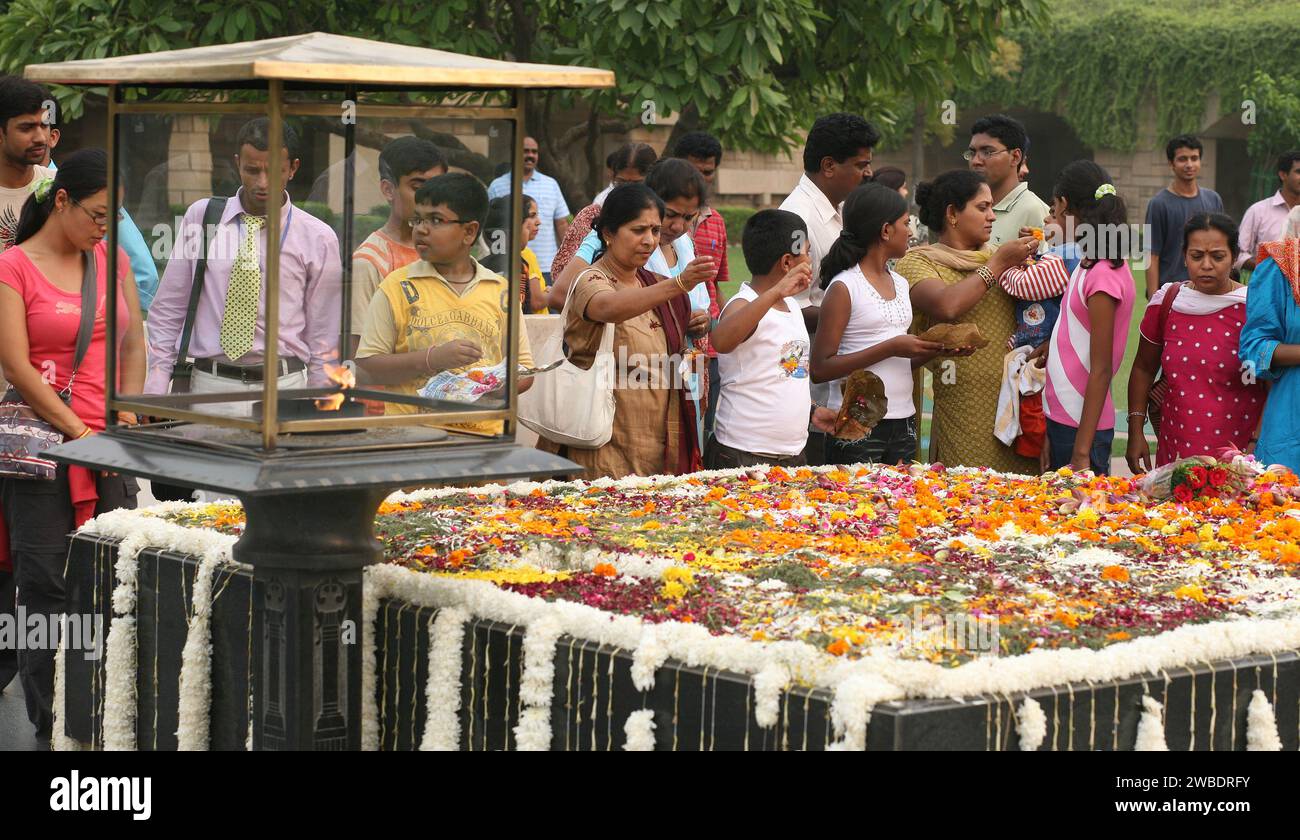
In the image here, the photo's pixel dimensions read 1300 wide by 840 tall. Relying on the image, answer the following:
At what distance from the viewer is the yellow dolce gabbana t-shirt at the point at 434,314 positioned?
405cm

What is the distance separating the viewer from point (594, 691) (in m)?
3.57

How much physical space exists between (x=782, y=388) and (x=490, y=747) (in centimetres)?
271

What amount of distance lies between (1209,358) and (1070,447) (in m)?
0.64

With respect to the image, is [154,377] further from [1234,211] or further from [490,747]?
[1234,211]

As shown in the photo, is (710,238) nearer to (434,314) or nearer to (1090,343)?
(1090,343)

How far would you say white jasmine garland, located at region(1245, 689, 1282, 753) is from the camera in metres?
3.66

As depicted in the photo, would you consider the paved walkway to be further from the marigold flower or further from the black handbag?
the marigold flower

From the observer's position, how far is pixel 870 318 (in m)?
6.56

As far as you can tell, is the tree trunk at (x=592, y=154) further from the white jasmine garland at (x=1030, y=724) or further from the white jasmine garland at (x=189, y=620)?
the white jasmine garland at (x=1030, y=724)

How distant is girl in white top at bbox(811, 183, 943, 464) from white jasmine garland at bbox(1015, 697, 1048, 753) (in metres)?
3.38

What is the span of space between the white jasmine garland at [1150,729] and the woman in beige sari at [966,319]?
337 centimetres

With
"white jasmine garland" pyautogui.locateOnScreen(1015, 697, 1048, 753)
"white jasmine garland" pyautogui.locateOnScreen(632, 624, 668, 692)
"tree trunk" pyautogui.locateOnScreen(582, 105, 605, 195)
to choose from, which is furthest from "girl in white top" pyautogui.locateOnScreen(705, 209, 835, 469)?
"tree trunk" pyautogui.locateOnScreen(582, 105, 605, 195)
